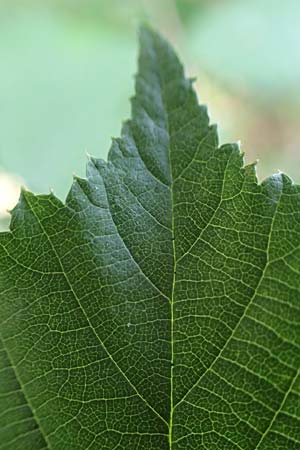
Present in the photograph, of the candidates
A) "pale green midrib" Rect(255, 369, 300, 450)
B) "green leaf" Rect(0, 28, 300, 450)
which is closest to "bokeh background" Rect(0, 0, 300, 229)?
"green leaf" Rect(0, 28, 300, 450)

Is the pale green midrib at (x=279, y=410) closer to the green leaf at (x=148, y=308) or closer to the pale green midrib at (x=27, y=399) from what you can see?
the green leaf at (x=148, y=308)

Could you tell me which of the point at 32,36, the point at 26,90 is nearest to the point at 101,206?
the point at 26,90

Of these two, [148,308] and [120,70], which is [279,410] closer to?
[148,308]

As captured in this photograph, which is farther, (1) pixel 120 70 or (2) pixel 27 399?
(1) pixel 120 70

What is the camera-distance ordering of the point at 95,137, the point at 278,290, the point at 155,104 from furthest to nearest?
the point at 95,137
the point at 155,104
the point at 278,290

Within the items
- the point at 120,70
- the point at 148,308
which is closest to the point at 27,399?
the point at 148,308

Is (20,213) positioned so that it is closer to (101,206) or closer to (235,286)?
(101,206)
